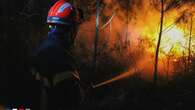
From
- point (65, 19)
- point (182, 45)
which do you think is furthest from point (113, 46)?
point (65, 19)

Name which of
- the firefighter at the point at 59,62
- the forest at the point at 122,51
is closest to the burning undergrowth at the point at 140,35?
the forest at the point at 122,51

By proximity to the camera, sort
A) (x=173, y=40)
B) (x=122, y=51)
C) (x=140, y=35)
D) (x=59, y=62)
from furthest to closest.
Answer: (x=140, y=35) < (x=122, y=51) < (x=173, y=40) < (x=59, y=62)

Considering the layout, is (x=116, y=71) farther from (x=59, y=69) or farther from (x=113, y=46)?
(x=59, y=69)

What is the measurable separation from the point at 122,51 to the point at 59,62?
42.4 ft

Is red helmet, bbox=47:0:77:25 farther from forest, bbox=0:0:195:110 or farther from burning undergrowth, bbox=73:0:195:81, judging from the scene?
burning undergrowth, bbox=73:0:195:81

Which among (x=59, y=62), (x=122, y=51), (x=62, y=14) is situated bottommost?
(x=122, y=51)

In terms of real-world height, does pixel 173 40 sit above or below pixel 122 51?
above

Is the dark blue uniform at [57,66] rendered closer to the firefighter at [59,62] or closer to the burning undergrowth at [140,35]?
the firefighter at [59,62]

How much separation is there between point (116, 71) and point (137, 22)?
12.3ft

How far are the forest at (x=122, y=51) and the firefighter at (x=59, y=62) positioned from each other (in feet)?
18.1

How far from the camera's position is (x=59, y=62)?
4125 millimetres

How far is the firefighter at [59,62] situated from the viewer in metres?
4.14

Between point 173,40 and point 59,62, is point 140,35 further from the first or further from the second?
point 59,62

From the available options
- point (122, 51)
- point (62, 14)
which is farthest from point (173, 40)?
point (62, 14)
